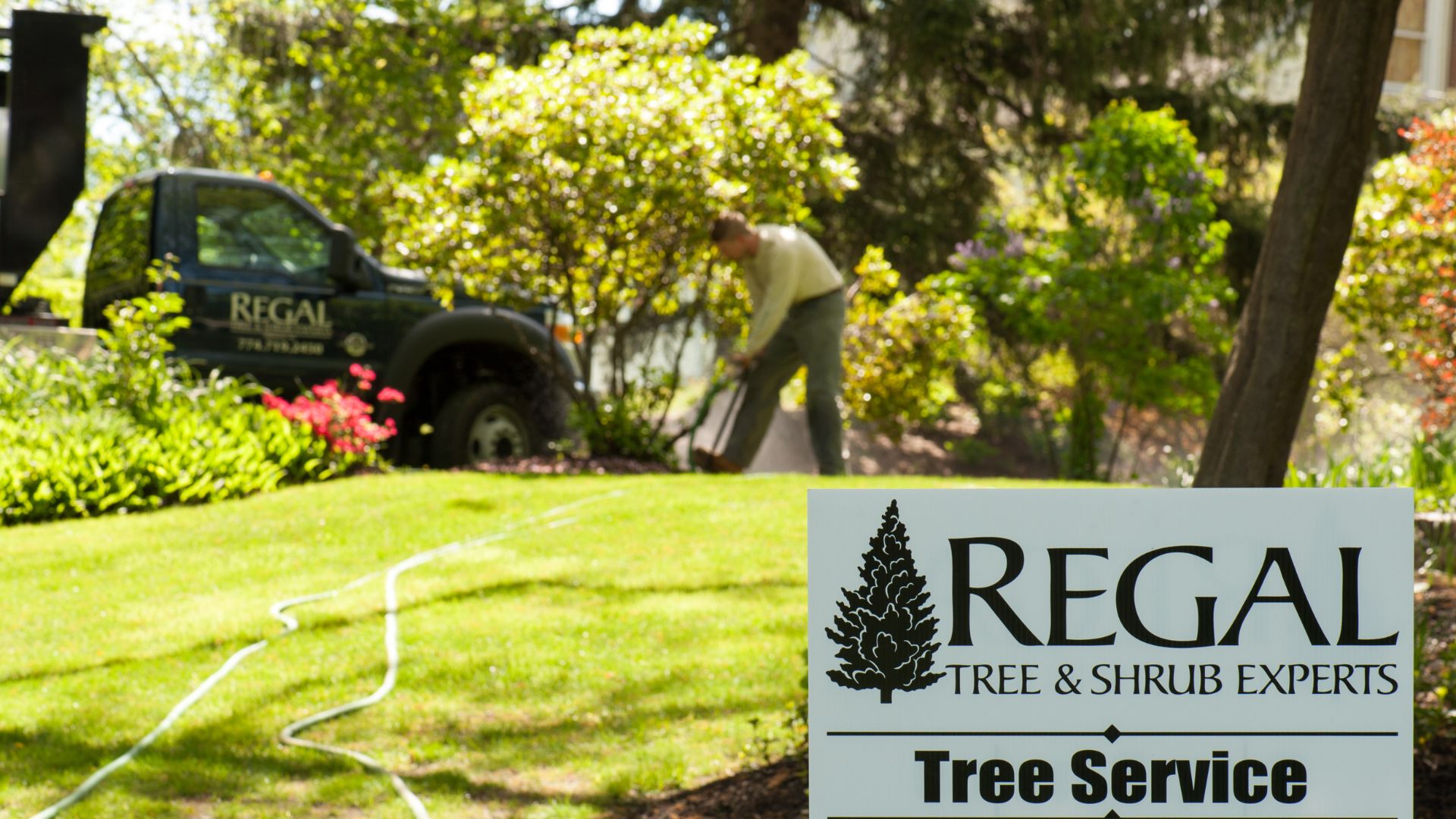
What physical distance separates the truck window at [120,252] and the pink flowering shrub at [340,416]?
53.1 inches

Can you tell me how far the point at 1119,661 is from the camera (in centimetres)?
231

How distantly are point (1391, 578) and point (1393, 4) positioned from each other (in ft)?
10.0

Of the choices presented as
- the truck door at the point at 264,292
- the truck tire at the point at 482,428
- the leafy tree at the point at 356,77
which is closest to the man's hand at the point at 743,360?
the truck tire at the point at 482,428

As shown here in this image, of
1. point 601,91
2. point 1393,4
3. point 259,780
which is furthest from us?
point 601,91

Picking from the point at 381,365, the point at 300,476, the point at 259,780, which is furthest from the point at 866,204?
the point at 259,780

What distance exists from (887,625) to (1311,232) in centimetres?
311

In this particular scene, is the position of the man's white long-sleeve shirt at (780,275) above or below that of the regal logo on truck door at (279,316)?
above

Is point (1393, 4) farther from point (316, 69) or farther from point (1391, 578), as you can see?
point (316, 69)

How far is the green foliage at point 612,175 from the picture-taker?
33.9ft

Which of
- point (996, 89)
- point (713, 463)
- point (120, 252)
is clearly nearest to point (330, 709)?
point (713, 463)

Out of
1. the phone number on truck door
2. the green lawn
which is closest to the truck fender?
the phone number on truck door

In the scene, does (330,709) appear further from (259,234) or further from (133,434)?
(259,234)

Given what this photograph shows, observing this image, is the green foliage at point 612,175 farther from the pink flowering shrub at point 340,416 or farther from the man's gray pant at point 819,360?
the pink flowering shrub at point 340,416

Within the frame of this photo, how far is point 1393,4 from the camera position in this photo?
471cm
